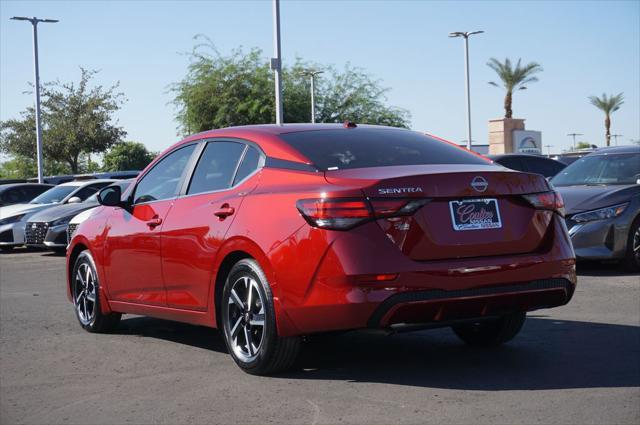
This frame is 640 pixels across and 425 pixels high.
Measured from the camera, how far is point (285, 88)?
182 ft

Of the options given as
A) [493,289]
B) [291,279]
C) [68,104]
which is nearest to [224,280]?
[291,279]

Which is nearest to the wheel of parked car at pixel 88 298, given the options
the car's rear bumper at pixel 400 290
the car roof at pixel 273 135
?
the car roof at pixel 273 135

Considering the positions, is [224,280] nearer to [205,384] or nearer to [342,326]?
[205,384]

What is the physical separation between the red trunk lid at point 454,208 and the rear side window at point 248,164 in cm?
81

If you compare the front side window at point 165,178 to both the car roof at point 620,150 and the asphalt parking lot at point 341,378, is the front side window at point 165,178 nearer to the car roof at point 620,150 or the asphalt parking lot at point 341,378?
the asphalt parking lot at point 341,378

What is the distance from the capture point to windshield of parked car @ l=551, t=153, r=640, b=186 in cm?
1270

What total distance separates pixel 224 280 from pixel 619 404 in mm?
2640

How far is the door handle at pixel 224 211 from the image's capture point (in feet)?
20.8

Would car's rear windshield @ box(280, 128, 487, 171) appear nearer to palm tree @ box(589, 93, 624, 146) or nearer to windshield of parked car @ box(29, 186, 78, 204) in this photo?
windshield of parked car @ box(29, 186, 78, 204)

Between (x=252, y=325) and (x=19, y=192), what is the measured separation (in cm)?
1903

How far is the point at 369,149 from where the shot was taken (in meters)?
6.42

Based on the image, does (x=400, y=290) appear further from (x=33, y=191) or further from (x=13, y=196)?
(x=33, y=191)

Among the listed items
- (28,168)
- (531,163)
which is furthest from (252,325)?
(28,168)

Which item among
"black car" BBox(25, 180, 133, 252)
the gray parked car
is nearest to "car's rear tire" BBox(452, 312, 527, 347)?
the gray parked car
